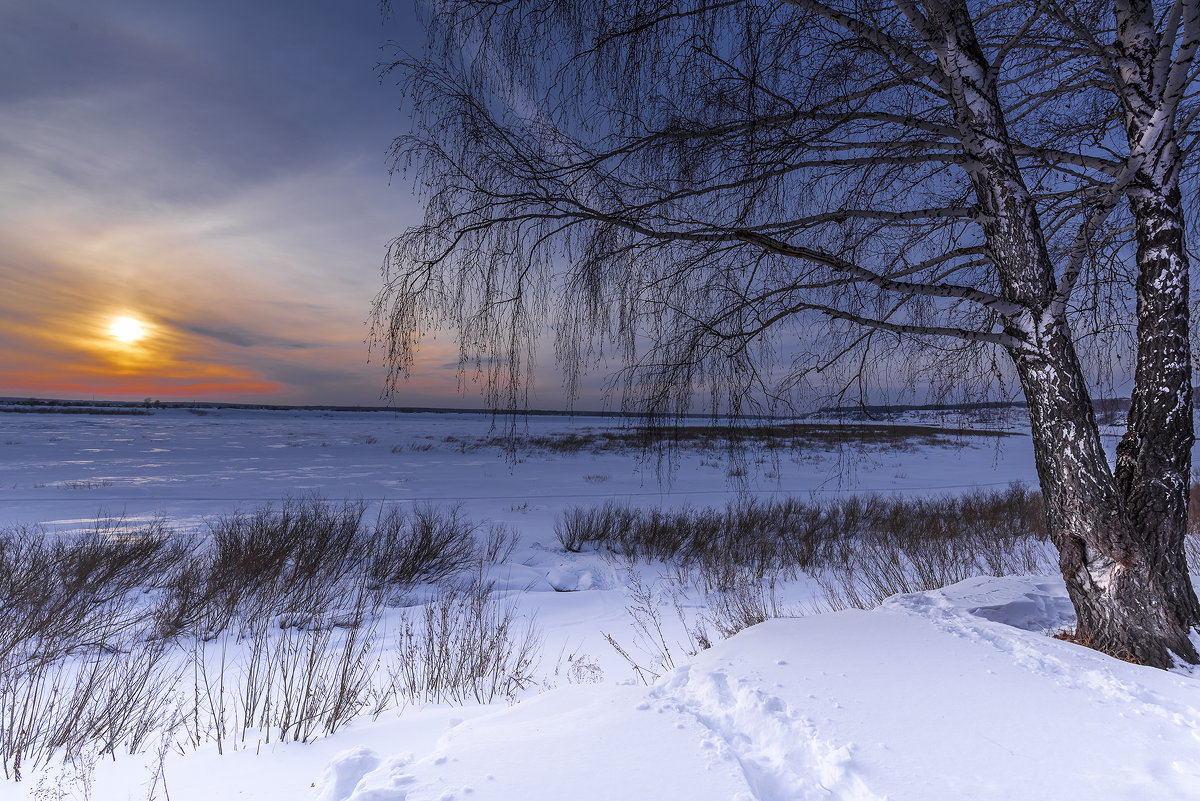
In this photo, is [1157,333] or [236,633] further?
[236,633]

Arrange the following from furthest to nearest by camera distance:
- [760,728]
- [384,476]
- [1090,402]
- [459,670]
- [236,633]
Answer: [384,476] → [236,633] → [459,670] → [1090,402] → [760,728]

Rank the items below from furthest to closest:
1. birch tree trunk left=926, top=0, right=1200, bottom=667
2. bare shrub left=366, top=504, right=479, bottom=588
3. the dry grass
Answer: bare shrub left=366, top=504, right=479, bottom=588
birch tree trunk left=926, top=0, right=1200, bottom=667
the dry grass

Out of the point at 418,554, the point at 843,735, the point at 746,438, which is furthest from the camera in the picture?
the point at 418,554

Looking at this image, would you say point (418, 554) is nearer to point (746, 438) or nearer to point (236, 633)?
point (236, 633)

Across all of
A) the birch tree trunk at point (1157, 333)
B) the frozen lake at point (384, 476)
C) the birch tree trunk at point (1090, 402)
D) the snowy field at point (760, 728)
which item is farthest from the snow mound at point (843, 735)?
the frozen lake at point (384, 476)

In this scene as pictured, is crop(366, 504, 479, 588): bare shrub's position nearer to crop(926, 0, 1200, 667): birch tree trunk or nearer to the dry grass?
the dry grass

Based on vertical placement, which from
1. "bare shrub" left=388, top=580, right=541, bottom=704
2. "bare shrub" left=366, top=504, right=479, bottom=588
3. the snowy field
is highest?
the snowy field

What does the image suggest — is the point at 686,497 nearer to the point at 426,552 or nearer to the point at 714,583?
the point at 714,583

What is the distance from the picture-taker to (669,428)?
2525mm

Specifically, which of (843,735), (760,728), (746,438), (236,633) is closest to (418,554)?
(236,633)

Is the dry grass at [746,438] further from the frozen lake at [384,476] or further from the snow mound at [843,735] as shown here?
the snow mound at [843,735]

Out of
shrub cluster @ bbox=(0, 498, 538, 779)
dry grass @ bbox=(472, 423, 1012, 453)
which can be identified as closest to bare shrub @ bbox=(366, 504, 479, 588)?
shrub cluster @ bbox=(0, 498, 538, 779)

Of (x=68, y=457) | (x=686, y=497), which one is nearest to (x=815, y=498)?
(x=686, y=497)

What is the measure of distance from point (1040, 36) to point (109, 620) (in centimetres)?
860
